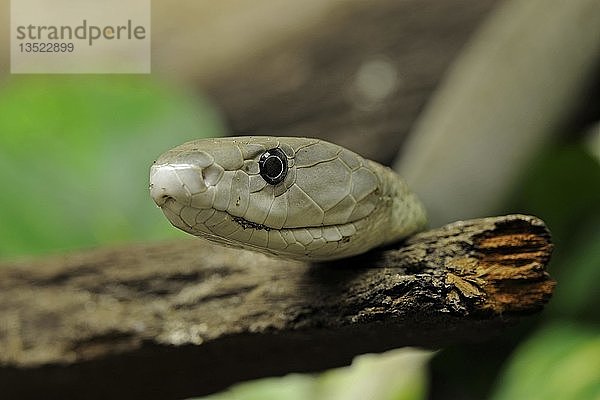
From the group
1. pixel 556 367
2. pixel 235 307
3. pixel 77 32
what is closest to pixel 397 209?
pixel 235 307

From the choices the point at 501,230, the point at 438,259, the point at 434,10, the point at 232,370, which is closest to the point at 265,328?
the point at 232,370

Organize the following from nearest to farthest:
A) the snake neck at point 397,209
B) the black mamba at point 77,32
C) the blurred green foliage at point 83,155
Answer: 1. the snake neck at point 397,209
2. the black mamba at point 77,32
3. the blurred green foliage at point 83,155

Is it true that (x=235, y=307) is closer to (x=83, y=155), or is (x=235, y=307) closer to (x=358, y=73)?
(x=83, y=155)

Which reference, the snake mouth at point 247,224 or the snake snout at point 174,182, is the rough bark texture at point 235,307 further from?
the snake snout at point 174,182

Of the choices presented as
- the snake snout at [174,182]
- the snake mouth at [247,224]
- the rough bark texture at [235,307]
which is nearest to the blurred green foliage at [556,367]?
the rough bark texture at [235,307]

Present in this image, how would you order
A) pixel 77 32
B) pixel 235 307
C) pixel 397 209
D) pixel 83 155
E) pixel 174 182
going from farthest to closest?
pixel 83 155
pixel 77 32
pixel 235 307
pixel 397 209
pixel 174 182

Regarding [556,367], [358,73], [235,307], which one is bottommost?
[556,367]

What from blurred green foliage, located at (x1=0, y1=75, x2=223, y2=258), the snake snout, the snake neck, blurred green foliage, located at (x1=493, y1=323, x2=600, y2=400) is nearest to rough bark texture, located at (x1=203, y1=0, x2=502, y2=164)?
blurred green foliage, located at (x1=0, y1=75, x2=223, y2=258)
